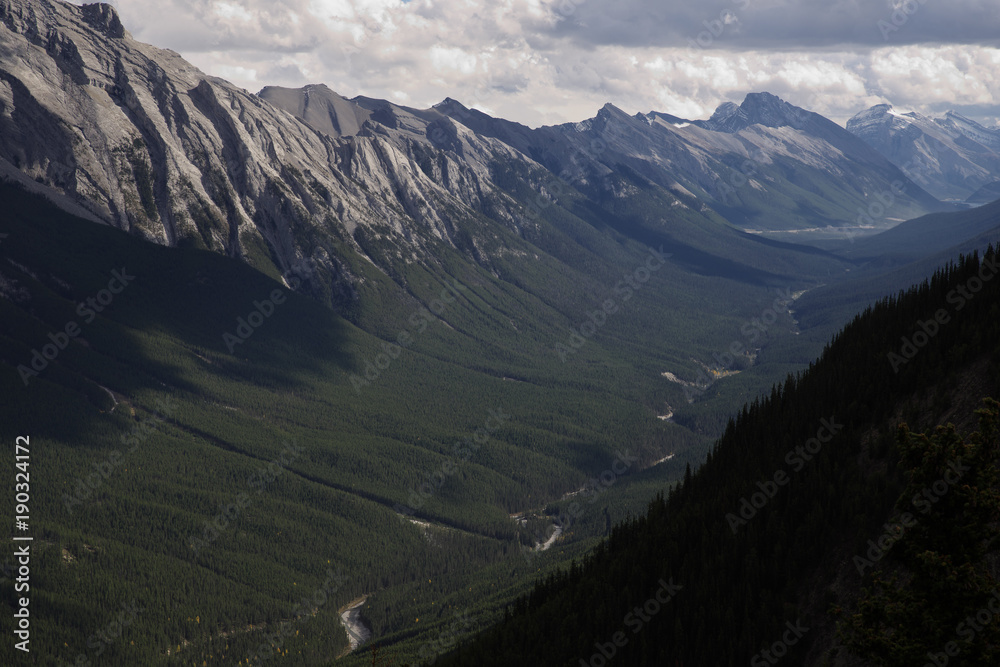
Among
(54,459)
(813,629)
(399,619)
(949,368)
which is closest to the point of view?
(813,629)

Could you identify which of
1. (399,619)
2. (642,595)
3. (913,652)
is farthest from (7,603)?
(913,652)

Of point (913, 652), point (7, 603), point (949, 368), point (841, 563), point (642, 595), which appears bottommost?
point (7, 603)

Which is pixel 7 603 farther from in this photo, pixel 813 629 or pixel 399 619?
pixel 813 629

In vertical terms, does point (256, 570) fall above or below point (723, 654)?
below

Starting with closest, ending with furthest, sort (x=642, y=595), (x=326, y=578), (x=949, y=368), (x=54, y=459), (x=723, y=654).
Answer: (x=723, y=654) → (x=949, y=368) → (x=642, y=595) → (x=326, y=578) → (x=54, y=459)

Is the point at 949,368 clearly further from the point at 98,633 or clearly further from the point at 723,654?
the point at 98,633

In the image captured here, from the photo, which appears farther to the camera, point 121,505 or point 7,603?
point 121,505
